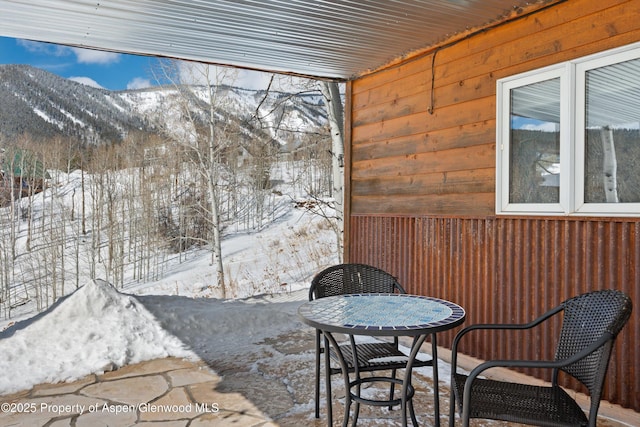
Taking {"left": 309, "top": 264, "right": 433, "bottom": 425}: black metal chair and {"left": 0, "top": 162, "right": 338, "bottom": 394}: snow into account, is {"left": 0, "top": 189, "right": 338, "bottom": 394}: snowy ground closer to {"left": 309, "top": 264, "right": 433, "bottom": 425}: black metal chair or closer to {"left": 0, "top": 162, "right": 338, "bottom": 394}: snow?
{"left": 0, "top": 162, "right": 338, "bottom": 394}: snow

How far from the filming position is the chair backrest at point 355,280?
2861 millimetres

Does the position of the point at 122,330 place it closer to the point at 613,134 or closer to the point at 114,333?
the point at 114,333

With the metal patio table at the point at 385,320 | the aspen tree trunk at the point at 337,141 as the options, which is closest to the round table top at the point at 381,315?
the metal patio table at the point at 385,320

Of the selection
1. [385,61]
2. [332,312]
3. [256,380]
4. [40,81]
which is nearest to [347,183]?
[385,61]

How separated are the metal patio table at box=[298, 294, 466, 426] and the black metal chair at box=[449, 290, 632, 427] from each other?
20 centimetres

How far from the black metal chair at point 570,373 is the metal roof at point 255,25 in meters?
2.01

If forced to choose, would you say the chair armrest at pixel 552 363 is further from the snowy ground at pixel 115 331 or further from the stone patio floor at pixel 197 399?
the snowy ground at pixel 115 331

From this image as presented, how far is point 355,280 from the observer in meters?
2.93

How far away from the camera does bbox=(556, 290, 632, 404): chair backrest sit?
1535 millimetres

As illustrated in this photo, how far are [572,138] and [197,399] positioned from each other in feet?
9.29

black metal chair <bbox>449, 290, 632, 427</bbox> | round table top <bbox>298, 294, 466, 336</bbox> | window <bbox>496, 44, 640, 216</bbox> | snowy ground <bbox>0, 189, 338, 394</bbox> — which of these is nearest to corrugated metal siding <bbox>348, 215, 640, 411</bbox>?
window <bbox>496, 44, 640, 216</bbox>

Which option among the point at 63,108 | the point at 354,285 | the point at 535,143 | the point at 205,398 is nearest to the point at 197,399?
the point at 205,398

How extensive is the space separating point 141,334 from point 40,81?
3785 cm

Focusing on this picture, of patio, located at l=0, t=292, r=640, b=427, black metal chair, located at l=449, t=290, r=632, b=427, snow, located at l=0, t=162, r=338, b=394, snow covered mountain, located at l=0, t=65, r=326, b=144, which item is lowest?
patio, located at l=0, t=292, r=640, b=427
